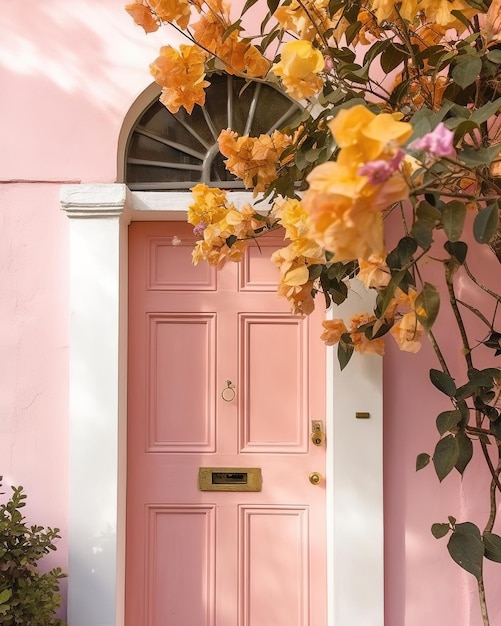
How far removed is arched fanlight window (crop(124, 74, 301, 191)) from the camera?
278cm

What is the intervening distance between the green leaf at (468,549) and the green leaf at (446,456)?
216mm

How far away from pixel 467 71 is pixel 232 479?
1.92 metres

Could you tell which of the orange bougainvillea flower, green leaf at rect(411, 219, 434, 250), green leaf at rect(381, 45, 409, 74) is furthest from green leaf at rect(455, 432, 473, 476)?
the orange bougainvillea flower

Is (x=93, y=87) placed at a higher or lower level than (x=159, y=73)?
higher

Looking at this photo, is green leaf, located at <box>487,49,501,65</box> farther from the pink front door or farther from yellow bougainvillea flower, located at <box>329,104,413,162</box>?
the pink front door

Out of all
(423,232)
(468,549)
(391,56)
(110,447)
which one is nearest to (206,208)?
(391,56)

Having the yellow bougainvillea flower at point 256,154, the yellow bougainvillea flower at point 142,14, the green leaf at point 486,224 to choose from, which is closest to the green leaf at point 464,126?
the green leaf at point 486,224

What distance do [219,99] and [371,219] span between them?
1980 mm

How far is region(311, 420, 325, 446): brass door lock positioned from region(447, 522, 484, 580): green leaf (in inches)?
37.0

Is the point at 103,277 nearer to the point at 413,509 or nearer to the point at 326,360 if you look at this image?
the point at 326,360

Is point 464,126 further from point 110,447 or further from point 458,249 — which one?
point 110,447

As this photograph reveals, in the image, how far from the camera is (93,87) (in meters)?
2.64

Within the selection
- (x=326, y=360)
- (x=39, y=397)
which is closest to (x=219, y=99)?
(x=326, y=360)

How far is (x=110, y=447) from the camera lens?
2559 millimetres
